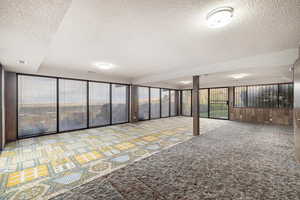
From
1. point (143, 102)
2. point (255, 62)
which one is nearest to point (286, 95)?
point (255, 62)

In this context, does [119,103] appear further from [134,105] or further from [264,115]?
[264,115]

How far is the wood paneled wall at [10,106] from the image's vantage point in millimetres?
4090

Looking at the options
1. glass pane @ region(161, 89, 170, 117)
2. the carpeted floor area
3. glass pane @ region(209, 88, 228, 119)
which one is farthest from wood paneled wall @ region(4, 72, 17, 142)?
glass pane @ region(209, 88, 228, 119)

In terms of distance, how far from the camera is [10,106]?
13.6 feet

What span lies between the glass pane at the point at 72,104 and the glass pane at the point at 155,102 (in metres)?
4.43

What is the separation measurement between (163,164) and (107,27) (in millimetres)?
2793

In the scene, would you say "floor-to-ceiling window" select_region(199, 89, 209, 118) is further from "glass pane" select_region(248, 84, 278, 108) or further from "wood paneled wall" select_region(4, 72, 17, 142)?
"wood paneled wall" select_region(4, 72, 17, 142)

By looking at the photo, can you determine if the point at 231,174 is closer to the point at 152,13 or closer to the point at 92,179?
the point at 92,179

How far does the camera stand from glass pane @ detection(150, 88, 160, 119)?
8914 mm

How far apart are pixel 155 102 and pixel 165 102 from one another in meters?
1.11

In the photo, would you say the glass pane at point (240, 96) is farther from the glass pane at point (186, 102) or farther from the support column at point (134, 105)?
the support column at point (134, 105)

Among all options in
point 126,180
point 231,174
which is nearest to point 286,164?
point 231,174

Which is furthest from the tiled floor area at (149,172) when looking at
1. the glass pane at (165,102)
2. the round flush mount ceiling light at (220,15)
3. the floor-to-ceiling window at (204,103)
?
the glass pane at (165,102)

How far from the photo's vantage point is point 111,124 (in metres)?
6.66
